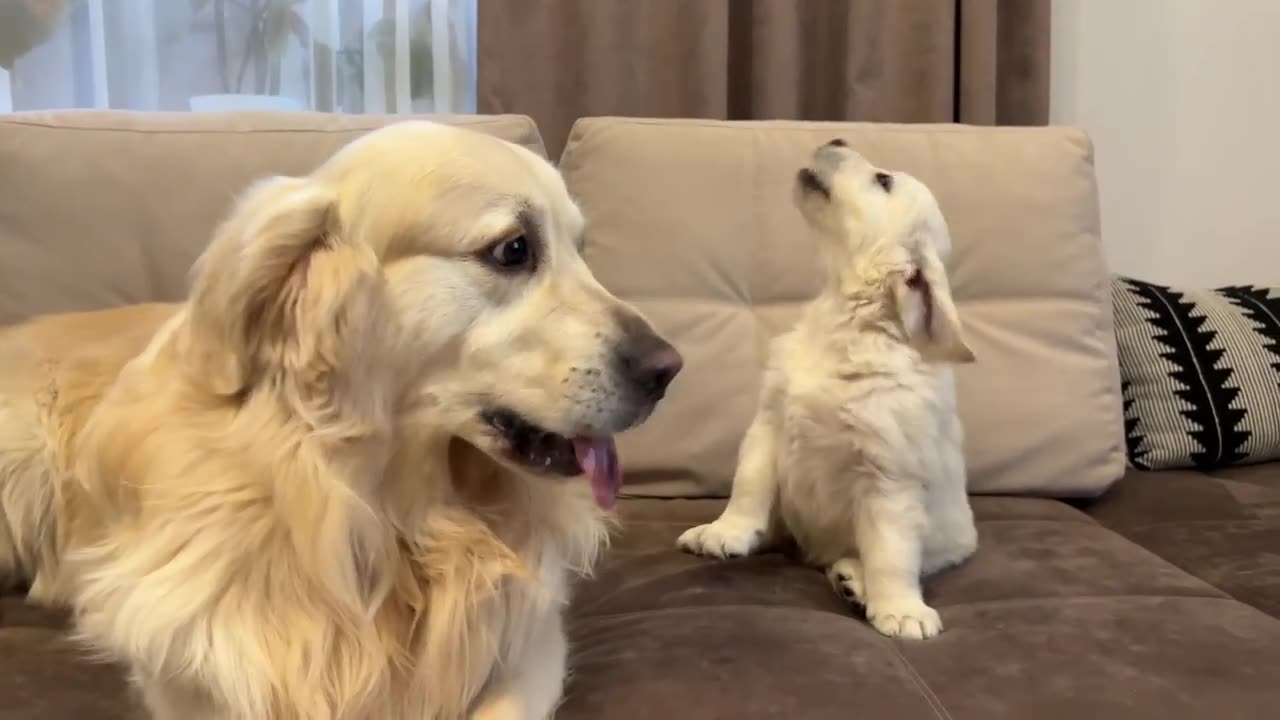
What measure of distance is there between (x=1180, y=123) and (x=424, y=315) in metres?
2.24

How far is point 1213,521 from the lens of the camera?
1.67 meters

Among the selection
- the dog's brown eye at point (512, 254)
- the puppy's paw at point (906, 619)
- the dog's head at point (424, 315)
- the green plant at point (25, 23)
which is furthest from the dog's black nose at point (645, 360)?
the green plant at point (25, 23)

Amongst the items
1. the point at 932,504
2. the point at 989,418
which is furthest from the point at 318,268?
the point at 989,418

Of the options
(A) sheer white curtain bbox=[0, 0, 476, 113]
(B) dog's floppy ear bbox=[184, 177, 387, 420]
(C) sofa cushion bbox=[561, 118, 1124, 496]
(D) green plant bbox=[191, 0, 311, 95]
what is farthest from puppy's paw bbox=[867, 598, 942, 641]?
(D) green plant bbox=[191, 0, 311, 95]

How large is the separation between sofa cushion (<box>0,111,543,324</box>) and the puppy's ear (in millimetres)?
859

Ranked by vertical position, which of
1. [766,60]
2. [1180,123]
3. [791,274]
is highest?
[766,60]

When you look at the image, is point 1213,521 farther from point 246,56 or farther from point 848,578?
point 246,56

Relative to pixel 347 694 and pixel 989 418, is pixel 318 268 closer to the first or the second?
pixel 347 694

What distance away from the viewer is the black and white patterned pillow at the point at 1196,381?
198 centimetres

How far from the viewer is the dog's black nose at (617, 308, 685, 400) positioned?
990mm

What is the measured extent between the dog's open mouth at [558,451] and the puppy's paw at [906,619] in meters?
0.38

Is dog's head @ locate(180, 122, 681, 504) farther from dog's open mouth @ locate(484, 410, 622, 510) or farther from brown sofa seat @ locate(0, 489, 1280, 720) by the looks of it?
brown sofa seat @ locate(0, 489, 1280, 720)

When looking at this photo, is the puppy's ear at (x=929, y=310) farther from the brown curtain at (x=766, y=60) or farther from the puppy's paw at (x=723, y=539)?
the brown curtain at (x=766, y=60)

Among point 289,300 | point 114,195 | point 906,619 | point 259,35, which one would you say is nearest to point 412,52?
point 259,35
